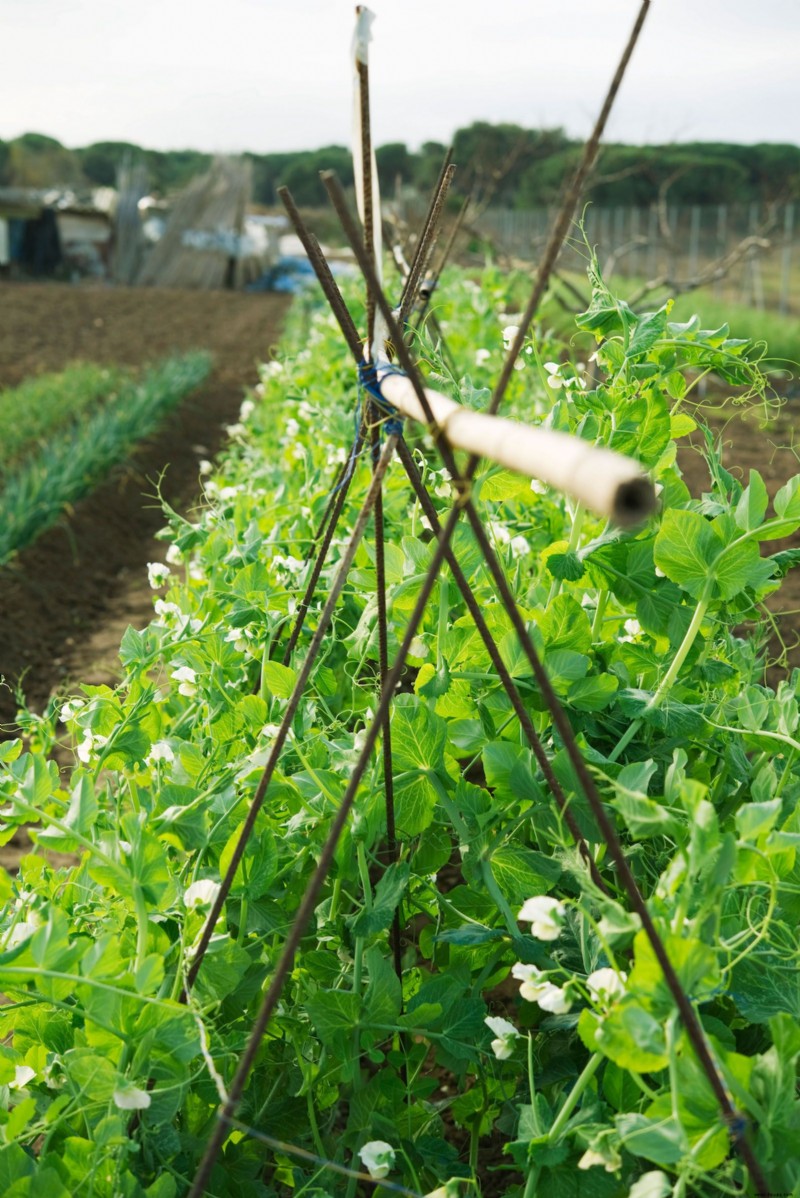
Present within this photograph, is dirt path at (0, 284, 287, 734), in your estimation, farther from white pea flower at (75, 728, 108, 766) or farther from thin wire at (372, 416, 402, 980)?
thin wire at (372, 416, 402, 980)

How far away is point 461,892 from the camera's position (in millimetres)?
1346

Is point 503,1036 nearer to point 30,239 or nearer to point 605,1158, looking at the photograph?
point 605,1158

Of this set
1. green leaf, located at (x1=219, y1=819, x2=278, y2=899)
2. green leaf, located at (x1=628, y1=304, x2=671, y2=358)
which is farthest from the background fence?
green leaf, located at (x1=219, y1=819, x2=278, y2=899)

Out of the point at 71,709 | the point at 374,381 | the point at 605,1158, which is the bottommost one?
the point at 605,1158

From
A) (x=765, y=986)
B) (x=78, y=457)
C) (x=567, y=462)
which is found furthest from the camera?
(x=78, y=457)

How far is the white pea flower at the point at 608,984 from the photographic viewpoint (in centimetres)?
95

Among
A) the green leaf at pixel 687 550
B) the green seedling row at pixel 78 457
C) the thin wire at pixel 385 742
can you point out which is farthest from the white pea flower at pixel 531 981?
the green seedling row at pixel 78 457

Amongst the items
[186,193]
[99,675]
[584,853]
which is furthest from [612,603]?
[186,193]

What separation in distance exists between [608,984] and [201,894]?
0.46 m

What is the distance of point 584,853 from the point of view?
3.95ft

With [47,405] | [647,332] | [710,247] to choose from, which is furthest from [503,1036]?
[710,247]

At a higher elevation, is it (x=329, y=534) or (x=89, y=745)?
(x=329, y=534)

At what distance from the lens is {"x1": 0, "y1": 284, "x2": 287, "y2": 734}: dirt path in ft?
13.5

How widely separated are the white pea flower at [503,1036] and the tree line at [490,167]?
2094 cm
